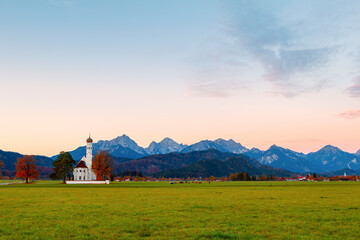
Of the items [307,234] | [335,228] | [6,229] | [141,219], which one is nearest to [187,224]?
[141,219]

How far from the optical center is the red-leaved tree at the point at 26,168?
15312 cm

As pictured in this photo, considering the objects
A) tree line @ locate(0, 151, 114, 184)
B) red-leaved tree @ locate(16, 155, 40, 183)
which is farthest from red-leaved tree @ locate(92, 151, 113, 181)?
red-leaved tree @ locate(16, 155, 40, 183)

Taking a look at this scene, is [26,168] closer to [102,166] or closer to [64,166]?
[64,166]

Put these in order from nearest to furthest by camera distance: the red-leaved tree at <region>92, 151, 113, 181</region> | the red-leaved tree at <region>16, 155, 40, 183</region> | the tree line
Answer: the red-leaved tree at <region>16, 155, 40, 183</region>, the tree line, the red-leaved tree at <region>92, 151, 113, 181</region>

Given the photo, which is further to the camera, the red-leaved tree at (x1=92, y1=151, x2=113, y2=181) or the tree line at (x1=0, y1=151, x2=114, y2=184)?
the red-leaved tree at (x1=92, y1=151, x2=113, y2=181)

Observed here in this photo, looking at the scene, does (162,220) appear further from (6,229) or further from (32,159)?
(32,159)

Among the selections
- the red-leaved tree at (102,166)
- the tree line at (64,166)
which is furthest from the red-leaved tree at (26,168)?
the red-leaved tree at (102,166)

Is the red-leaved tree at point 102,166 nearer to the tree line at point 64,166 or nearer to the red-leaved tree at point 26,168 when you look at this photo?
the tree line at point 64,166

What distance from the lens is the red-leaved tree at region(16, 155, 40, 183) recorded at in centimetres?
15312

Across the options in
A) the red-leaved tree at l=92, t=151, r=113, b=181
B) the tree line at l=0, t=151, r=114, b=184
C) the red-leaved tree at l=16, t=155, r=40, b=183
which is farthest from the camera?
the red-leaved tree at l=92, t=151, r=113, b=181

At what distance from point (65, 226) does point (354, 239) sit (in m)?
15.7

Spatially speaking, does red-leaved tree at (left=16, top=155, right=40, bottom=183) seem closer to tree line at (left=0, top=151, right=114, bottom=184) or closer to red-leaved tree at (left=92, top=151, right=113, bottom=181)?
tree line at (left=0, top=151, right=114, bottom=184)

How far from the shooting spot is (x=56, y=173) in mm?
170125

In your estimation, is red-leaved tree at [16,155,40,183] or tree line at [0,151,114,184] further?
tree line at [0,151,114,184]
